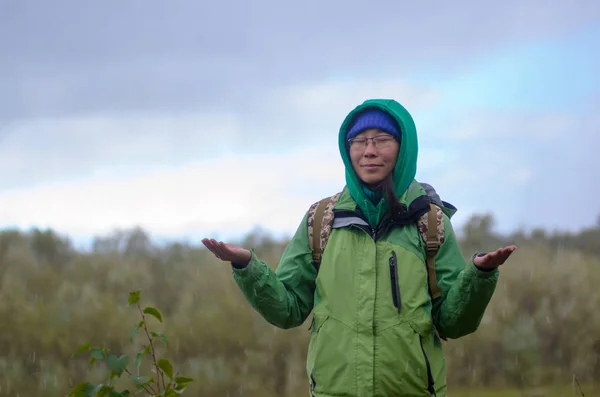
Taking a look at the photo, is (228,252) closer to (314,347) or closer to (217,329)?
(314,347)

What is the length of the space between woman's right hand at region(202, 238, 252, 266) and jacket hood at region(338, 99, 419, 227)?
0.52 meters

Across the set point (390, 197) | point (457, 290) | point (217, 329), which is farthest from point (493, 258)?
point (217, 329)

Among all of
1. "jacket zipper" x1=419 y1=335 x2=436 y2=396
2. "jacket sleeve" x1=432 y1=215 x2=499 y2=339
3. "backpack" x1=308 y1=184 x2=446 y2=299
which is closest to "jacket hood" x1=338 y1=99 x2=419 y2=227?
"backpack" x1=308 y1=184 x2=446 y2=299

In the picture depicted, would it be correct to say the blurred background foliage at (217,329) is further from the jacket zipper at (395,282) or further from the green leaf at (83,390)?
the jacket zipper at (395,282)

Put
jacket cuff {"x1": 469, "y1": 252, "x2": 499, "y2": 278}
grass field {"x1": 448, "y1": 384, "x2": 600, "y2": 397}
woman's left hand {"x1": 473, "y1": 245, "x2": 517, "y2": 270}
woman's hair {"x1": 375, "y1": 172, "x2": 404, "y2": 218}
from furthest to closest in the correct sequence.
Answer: grass field {"x1": 448, "y1": 384, "x2": 600, "y2": 397} < woman's hair {"x1": 375, "y1": 172, "x2": 404, "y2": 218} < jacket cuff {"x1": 469, "y1": 252, "x2": 499, "y2": 278} < woman's left hand {"x1": 473, "y1": 245, "x2": 517, "y2": 270}

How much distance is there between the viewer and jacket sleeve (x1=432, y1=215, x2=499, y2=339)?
307cm

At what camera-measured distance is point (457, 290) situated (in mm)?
3127

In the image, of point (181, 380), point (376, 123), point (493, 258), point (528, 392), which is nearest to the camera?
point (493, 258)

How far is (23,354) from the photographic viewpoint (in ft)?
33.3

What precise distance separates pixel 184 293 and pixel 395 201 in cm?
841

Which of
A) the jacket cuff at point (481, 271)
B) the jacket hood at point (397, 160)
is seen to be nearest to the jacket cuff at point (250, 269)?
the jacket hood at point (397, 160)

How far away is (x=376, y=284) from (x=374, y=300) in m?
0.07

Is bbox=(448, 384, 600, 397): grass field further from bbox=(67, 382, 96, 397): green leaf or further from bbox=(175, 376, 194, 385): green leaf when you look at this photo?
bbox=(67, 382, 96, 397): green leaf

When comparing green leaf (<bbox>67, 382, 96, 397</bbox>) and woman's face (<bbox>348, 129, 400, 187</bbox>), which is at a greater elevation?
woman's face (<bbox>348, 129, 400, 187</bbox>)
